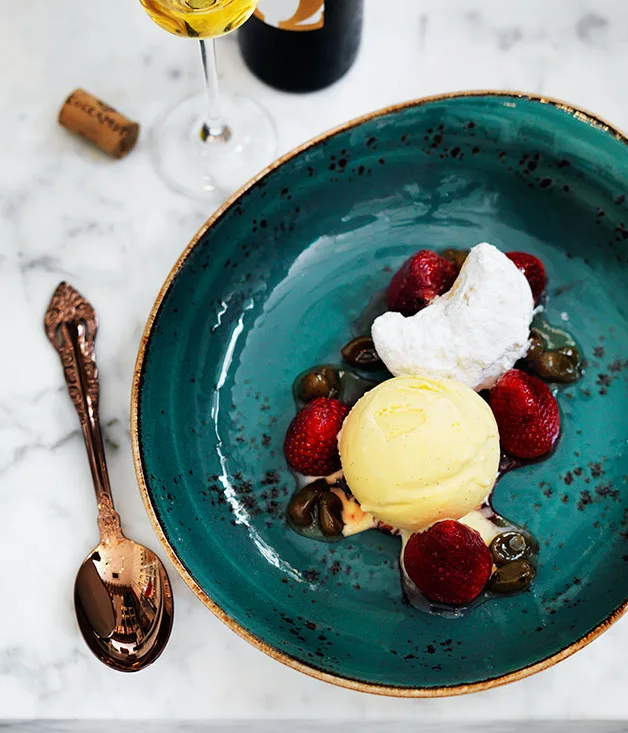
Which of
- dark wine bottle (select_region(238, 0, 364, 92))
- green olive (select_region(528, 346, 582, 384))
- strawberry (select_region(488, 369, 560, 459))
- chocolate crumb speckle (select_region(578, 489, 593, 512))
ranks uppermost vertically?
dark wine bottle (select_region(238, 0, 364, 92))

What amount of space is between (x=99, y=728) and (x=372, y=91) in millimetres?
855

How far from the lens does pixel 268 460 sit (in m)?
Answer: 1.11

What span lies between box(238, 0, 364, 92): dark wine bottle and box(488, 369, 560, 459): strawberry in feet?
1.51

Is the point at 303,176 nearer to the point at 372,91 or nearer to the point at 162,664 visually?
the point at 372,91

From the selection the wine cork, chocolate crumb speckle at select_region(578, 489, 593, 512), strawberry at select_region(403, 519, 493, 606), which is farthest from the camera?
the wine cork

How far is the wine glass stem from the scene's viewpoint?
1.12 meters

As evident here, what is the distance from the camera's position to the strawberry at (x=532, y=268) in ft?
3.63

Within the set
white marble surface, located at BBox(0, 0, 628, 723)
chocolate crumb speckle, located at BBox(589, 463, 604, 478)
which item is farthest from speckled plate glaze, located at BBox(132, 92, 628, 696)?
white marble surface, located at BBox(0, 0, 628, 723)

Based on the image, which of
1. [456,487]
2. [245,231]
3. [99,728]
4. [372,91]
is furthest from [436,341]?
[99,728]

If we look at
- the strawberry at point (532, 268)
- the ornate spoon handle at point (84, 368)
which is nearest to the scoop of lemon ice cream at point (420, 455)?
the strawberry at point (532, 268)

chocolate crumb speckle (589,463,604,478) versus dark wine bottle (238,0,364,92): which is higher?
dark wine bottle (238,0,364,92)

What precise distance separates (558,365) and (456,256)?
0.17m

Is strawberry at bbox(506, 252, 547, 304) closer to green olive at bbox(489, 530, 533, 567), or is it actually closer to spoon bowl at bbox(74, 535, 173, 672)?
green olive at bbox(489, 530, 533, 567)

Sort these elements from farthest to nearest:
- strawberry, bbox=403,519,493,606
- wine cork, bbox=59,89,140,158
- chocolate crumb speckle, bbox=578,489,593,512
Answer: wine cork, bbox=59,89,140,158 < chocolate crumb speckle, bbox=578,489,593,512 < strawberry, bbox=403,519,493,606
